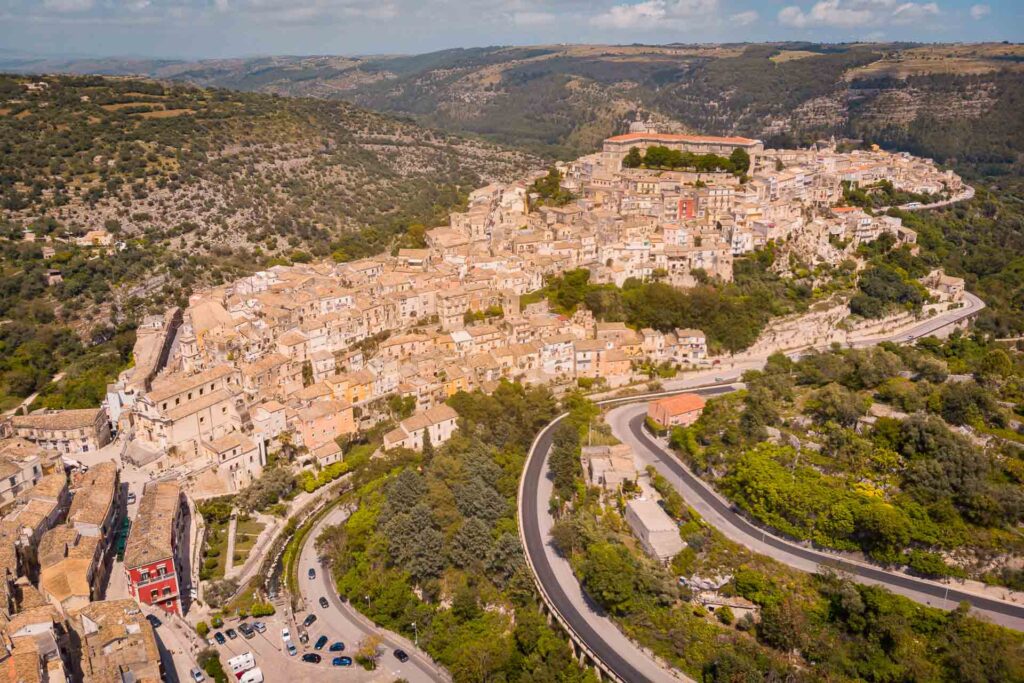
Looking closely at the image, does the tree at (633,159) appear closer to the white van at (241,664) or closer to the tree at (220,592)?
the tree at (220,592)

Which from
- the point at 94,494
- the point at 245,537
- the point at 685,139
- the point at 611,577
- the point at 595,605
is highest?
the point at 685,139

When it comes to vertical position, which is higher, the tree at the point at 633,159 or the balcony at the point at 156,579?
the tree at the point at 633,159

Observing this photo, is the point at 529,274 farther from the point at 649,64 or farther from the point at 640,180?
the point at 649,64

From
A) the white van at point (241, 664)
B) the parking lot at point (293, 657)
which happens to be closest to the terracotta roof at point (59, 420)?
the parking lot at point (293, 657)

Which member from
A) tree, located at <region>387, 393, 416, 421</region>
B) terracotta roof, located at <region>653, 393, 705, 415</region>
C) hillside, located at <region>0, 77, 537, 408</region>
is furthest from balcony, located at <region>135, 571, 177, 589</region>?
terracotta roof, located at <region>653, 393, 705, 415</region>

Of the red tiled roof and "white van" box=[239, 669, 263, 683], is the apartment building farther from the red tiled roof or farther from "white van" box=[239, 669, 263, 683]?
the red tiled roof

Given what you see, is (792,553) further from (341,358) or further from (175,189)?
(175,189)

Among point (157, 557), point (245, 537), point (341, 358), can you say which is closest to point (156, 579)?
point (157, 557)
